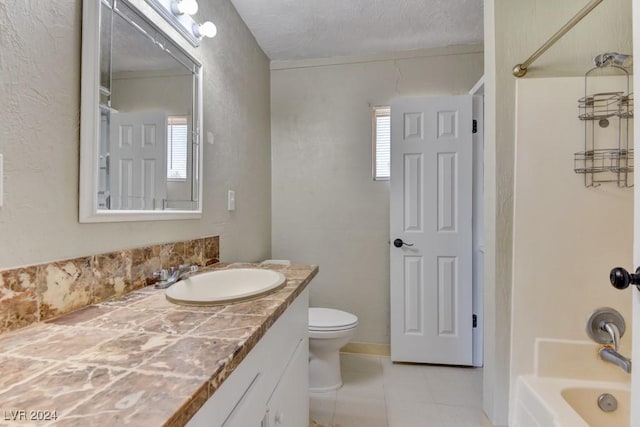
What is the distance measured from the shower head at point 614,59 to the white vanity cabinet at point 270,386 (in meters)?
1.56

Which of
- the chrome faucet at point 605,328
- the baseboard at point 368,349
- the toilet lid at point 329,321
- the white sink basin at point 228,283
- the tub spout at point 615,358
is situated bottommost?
the baseboard at point 368,349

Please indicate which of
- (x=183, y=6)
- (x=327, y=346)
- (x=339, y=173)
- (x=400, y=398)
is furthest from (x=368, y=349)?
(x=183, y=6)

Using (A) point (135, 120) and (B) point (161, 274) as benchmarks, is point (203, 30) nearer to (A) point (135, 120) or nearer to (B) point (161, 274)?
(A) point (135, 120)

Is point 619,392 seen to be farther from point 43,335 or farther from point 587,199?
point 43,335

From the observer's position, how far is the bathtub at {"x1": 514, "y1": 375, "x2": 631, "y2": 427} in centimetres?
125

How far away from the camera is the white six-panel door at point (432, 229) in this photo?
2180 millimetres

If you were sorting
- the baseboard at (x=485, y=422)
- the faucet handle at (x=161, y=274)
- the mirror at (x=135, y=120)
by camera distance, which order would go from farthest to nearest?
the baseboard at (x=485, y=422)
the faucet handle at (x=161, y=274)
the mirror at (x=135, y=120)

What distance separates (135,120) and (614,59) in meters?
1.88

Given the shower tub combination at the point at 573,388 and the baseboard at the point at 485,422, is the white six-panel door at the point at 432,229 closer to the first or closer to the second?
the baseboard at the point at 485,422

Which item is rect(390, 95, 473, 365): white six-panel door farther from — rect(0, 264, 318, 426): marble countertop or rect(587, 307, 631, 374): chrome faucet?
rect(0, 264, 318, 426): marble countertop

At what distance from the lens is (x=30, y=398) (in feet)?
1.41

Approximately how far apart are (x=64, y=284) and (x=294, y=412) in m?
0.86

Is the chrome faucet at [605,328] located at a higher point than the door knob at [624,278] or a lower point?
lower

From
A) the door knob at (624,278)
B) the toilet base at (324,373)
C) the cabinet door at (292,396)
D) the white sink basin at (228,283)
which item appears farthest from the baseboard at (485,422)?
the white sink basin at (228,283)
